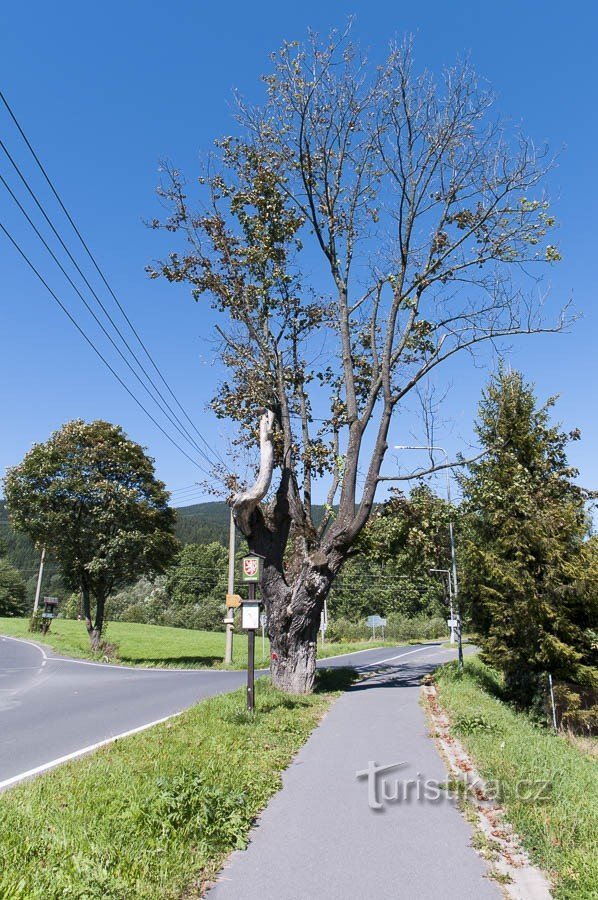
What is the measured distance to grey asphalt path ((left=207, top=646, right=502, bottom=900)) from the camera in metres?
4.15

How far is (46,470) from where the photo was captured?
84.2ft

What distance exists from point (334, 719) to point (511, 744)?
12.8 ft

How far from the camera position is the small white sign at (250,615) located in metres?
10.6

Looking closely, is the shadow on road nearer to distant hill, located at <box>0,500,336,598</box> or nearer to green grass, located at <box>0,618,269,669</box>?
green grass, located at <box>0,618,269,669</box>

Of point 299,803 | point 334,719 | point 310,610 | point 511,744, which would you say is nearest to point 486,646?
point 310,610

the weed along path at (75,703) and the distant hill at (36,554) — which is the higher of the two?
the distant hill at (36,554)

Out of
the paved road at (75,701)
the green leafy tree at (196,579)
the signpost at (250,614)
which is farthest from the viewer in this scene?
the green leafy tree at (196,579)

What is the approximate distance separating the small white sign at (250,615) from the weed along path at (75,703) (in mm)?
2434

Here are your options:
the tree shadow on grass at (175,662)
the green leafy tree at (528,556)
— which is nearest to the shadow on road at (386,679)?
the green leafy tree at (528,556)

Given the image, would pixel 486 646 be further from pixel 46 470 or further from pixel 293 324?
pixel 46 470

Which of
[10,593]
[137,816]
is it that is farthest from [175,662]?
[10,593]

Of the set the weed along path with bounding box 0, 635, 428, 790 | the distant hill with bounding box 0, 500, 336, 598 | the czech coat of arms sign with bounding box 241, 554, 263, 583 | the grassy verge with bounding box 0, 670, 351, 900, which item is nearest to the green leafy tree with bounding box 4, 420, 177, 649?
the weed along path with bounding box 0, 635, 428, 790

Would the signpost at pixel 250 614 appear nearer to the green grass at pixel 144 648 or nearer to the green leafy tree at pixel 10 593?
the green grass at pixel 144 648

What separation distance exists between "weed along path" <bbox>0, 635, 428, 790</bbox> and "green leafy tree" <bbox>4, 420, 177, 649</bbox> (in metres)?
4.12
